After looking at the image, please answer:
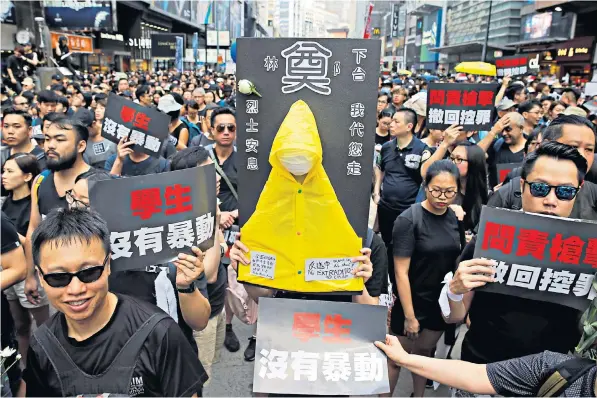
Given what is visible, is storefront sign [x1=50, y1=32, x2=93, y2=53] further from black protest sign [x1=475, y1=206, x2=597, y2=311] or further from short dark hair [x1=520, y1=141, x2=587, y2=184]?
black protest sign [x1=475, y1=206, x2=597, y2=311]

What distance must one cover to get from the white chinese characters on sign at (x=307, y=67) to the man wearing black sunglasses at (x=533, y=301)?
3.43ft

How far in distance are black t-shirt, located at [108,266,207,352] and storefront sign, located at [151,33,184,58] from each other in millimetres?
24142

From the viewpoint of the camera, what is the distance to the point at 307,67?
2.29 m

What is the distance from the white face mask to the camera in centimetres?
209

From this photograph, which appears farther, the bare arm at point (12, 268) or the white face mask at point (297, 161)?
the bare arm at point (12, 268)

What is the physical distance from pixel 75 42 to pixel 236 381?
22.9 metres

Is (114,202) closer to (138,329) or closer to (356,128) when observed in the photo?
(138,329)

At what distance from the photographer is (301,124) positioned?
221cm

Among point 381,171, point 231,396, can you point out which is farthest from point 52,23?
point 231,396

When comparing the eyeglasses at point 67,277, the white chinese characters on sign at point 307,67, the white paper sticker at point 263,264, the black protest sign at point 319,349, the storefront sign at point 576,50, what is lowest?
the black protest sign at point 319,349

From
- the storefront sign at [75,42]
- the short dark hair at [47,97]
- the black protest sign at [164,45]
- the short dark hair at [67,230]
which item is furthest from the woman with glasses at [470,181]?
the black protest sign at [164,45]

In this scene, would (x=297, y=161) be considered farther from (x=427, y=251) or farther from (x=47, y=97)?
(x=47, y=97)

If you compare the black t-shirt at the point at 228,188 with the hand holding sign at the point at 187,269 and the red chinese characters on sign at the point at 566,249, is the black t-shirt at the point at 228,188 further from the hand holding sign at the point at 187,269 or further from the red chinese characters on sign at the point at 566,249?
the red chinese characters on sign at the point at 566,249

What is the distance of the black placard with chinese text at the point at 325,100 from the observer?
2275 millimetres
